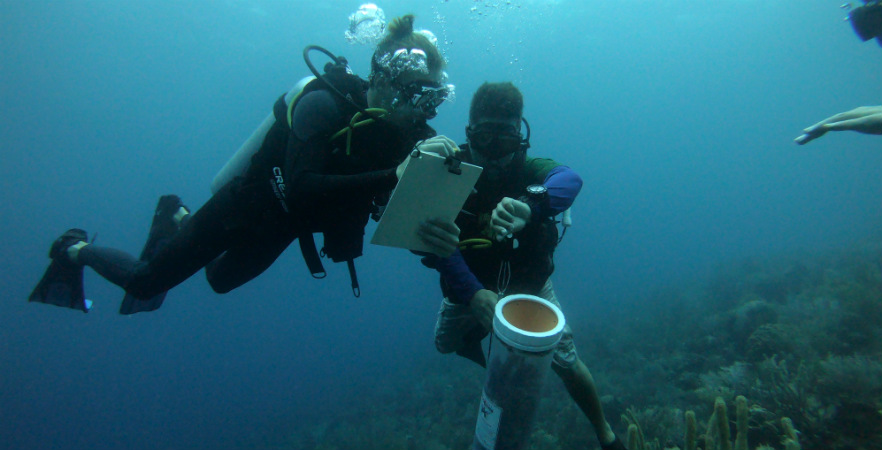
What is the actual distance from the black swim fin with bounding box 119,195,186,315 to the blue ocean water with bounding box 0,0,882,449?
10.2 metres

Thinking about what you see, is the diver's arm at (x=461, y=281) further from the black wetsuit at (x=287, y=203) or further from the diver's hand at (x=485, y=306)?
the black wetsuit at (x=287, y=203)

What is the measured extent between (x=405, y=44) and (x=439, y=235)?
75.5 inches

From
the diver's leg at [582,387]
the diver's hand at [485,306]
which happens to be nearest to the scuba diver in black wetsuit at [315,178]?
the diver's hand at [485,306]

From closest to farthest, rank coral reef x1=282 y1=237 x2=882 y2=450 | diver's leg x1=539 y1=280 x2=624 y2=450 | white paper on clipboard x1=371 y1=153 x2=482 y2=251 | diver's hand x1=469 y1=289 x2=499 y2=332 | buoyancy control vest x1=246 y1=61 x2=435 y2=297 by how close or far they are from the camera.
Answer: white paper on clipboard x1=371 y1=153 x2=482 y2=251 → diver's hand x1=469 y1=289 x2=499 y2=332 → buoyancy control vest x1=246 y1=61 x2=435 y2=297 → diver's leg x1=539 y1=280 x2=624 y2=450 → coral reef x1=282 y1=237 x2=882 y2=450

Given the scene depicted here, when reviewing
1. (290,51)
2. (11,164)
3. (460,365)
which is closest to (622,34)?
(290,51)

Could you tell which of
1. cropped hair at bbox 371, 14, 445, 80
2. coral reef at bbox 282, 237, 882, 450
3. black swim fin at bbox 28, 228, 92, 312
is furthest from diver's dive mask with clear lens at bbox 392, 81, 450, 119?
black swim fin at bbox 28, 228, 92, 312

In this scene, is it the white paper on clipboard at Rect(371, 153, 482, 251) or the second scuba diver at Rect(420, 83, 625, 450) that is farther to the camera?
the second scuba diver at Rect(420, 83, 625, 450)

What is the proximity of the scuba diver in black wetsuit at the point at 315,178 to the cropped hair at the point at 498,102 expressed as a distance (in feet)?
1.05

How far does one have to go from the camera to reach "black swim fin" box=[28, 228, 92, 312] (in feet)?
14.0

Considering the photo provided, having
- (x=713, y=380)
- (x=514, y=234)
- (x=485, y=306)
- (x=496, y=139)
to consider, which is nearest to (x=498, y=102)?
(x=496, y=139)

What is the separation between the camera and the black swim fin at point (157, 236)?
4582 mm

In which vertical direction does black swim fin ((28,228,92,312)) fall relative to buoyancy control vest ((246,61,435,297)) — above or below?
below

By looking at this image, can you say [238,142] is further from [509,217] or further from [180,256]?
[509,217]

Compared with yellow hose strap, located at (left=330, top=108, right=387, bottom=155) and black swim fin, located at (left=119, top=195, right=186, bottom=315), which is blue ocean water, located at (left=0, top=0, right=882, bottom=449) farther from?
yellow hose strap, located at (left=330, top=108, right=387, bottom=155)
